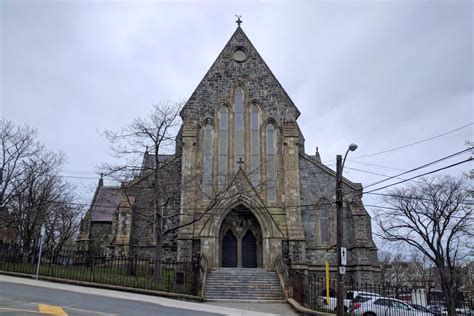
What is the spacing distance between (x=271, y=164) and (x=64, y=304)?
16214 millimetres

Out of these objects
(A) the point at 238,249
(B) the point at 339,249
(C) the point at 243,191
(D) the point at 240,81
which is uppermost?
(D) the point at 240,81

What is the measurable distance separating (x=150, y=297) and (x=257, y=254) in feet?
31.9

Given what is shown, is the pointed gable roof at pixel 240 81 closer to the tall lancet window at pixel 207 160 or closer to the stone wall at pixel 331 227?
the tall lancet window at pixel 207 160

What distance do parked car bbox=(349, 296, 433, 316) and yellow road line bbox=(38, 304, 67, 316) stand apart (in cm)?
1272

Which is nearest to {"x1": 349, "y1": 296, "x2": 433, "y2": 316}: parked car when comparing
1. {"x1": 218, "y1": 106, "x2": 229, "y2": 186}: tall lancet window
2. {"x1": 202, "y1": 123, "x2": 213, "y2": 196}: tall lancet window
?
{"x1": 218, "y1": 106, "x2": 229, "y2": 186}: tall lancet window

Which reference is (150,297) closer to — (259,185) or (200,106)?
(259,185)

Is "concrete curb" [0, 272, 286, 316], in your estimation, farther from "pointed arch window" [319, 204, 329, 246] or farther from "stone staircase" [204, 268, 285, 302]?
"pointed arch window" [319, 204, 329, 246]

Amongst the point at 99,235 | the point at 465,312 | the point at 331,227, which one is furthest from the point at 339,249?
the point at 99,235

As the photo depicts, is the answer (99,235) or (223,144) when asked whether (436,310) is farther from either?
(99,235)

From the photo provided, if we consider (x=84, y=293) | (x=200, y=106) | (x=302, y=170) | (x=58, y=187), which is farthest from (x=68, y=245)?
(x=84, y=293)

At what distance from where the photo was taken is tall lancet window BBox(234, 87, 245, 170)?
27.2 metres

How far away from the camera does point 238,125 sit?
27.8 meters

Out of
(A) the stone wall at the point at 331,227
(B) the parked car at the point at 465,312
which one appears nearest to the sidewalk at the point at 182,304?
(B) the parked car at the point at 465,312

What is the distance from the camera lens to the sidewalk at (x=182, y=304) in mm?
15453
